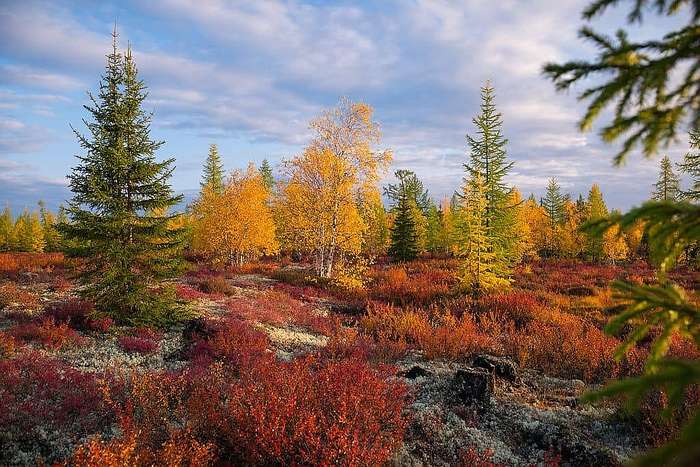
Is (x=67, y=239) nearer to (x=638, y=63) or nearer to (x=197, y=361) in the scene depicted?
(x=197, y=361)

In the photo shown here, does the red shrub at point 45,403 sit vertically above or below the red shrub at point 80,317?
below

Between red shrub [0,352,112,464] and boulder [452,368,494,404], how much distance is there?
6127mm

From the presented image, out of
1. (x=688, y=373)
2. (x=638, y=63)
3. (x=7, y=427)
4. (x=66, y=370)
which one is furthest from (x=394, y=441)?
(x=66, y=370)

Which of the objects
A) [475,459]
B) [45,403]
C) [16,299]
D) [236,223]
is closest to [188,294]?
[16,299]

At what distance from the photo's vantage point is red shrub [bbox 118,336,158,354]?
34.9 ft

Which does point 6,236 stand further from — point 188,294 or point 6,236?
point 188,294

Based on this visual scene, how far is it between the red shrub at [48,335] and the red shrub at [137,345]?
1035 millimetres

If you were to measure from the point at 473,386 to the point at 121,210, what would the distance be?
35.5 feet

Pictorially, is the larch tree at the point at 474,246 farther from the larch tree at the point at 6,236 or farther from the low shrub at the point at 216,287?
the larch tree at the point at 6,236

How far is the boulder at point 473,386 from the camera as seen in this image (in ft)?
25.2

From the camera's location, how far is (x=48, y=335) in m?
10.6

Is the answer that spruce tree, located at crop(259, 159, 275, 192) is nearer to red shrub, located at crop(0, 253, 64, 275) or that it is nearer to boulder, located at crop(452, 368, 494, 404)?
red shrub, located at crop(0, 253, 64, 275)

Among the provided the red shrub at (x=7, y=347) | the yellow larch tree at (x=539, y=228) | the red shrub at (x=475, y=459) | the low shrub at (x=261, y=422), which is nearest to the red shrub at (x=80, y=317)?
the red shrub at (x=7, y=347)

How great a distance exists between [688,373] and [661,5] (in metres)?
2.24
